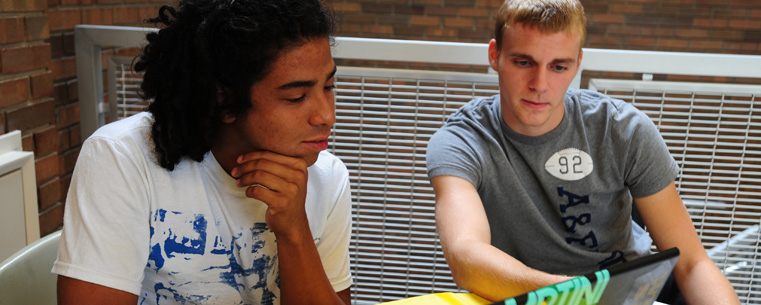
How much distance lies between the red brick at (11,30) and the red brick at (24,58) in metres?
0.02

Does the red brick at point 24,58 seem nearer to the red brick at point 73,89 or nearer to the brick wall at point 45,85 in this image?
the brick wall at point 45,85

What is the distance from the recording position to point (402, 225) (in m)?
2.15

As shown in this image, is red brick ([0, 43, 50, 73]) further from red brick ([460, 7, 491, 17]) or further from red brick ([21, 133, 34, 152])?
red brick ([460, 7, 491, 17])

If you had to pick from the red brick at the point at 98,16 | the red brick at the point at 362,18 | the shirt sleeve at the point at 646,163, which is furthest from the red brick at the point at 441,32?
the shirt sleeve at the point at 646,163

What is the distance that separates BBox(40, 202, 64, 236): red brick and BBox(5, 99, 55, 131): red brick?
0.27m

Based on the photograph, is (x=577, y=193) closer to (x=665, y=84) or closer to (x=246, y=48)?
(x=665, y=84)

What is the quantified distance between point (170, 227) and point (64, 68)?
50.0 inches

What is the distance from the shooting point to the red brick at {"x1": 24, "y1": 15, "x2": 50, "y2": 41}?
1.76 meters

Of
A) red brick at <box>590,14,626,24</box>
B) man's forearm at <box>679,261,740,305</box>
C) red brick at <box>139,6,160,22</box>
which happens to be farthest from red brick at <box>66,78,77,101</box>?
red brick at <box>590,14,626,24</box>

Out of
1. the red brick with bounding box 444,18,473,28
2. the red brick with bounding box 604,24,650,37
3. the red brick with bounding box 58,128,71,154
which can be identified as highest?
the red brick with bounding box 444,18,473,28

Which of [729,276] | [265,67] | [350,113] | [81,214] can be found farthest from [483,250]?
[729,276]

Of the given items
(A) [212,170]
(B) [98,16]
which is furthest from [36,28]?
(A) [212,170]

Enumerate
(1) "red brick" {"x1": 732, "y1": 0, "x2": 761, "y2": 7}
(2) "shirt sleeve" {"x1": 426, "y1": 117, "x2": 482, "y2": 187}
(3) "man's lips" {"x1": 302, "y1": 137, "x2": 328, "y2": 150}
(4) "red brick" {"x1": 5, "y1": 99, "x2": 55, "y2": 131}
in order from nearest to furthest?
(3) "man's lips" {"x1": 302, "y1": 137, "x2": 328, "y2": 150} < (2) "shirt sleeve" {"x1": 426, "y1": 117, "x2": 482, "y2": 187} < (4) "red brick" {"x1": 5, "y1": 99, "x2": 55, "y2": 131} < (1) "red brick" {"x1": 732, "y1": 0, "x2": 761, "y2": 7}

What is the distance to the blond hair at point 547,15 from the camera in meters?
1.47
